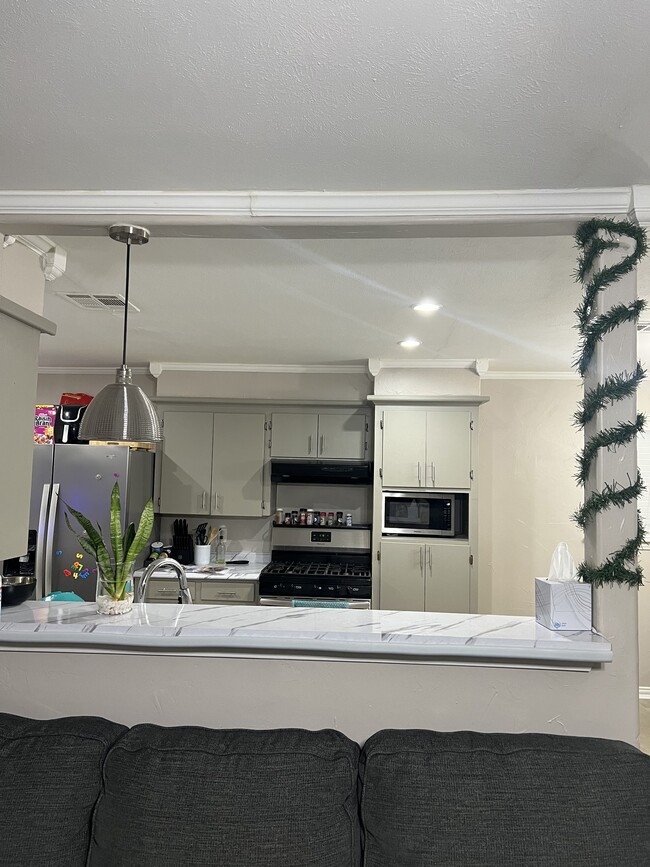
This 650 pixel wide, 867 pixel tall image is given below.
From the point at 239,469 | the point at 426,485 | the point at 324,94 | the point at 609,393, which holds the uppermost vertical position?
the point at 324,94

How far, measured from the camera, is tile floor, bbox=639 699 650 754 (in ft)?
13.0

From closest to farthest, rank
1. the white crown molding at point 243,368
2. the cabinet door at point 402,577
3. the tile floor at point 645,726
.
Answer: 1. the tile floor at point 645,726
2. the cabinet door at point 402,577
3. the white crown molding at point 243,368

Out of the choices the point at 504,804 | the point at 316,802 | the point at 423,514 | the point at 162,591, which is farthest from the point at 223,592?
the point at 504,804

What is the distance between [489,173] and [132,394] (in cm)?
142

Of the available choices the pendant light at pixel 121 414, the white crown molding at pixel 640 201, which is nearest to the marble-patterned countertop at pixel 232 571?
the pendant light at pixel 121 414

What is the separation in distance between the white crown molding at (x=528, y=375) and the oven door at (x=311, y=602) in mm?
2135

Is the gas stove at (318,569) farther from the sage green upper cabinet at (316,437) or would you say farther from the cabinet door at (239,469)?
the sage green upper cabinet at (316,437)

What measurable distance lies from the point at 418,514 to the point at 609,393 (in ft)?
10.0

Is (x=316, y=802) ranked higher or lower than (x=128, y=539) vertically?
lower

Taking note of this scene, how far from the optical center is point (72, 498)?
15.2 ft

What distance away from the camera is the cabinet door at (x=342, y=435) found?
5.25 meters

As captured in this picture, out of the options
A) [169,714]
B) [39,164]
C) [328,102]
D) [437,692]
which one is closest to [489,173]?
[328,102]

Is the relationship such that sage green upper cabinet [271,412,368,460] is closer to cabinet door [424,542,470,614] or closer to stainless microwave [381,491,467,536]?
stainless microwave [381,491,467,536]

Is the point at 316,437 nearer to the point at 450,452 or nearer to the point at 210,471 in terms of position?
the point at 210,471
